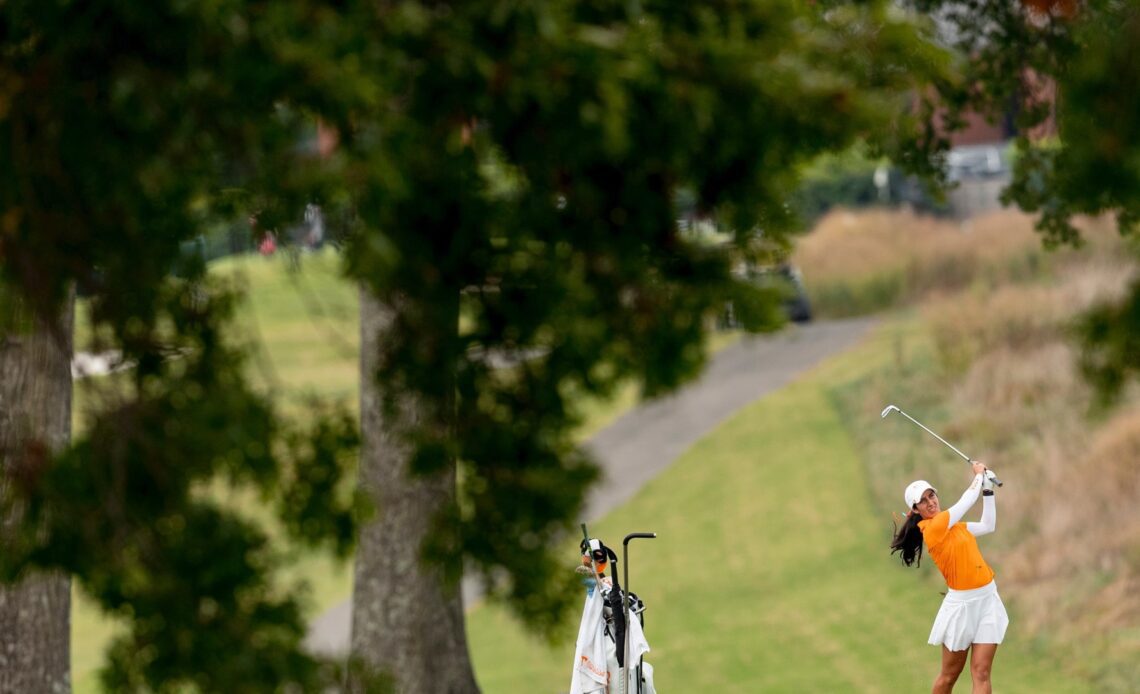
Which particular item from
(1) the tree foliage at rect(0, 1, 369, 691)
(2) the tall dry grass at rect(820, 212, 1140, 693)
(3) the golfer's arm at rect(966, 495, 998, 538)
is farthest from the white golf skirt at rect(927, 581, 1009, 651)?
(1) the tree foliage at rect(0, 1, 369, 691)

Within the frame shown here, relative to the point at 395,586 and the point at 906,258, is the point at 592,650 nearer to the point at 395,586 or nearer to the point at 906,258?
the point at 395,586

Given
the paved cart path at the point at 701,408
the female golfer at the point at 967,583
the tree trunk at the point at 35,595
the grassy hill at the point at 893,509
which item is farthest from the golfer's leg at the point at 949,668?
the paved cart path at the point at 701,408

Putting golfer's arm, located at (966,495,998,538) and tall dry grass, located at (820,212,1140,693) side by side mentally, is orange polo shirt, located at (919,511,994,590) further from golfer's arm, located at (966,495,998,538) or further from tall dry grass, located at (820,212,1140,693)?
tall dry grass, located at (820,212,1140,693)

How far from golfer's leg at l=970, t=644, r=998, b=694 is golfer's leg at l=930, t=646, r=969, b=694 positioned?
0.28 feet

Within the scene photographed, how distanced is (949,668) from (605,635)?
2371mm

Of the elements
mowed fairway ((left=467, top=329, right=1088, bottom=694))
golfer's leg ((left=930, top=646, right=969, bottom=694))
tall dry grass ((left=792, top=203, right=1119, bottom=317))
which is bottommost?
golfer's leg ((left=930, top=646, right=969, bottom=694))

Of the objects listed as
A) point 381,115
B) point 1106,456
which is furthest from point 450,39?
point 1106,456

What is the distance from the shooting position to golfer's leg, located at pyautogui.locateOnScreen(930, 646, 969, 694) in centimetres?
1191

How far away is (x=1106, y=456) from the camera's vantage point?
2148 centimetres

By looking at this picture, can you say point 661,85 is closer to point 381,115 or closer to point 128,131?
point 381,115

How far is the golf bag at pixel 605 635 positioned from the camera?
1278 cm

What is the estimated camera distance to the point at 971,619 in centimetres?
1167

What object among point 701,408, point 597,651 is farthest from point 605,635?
point 701,408

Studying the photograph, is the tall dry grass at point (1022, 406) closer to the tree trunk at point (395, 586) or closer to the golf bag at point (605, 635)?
the golf bag at point (605, 635)
